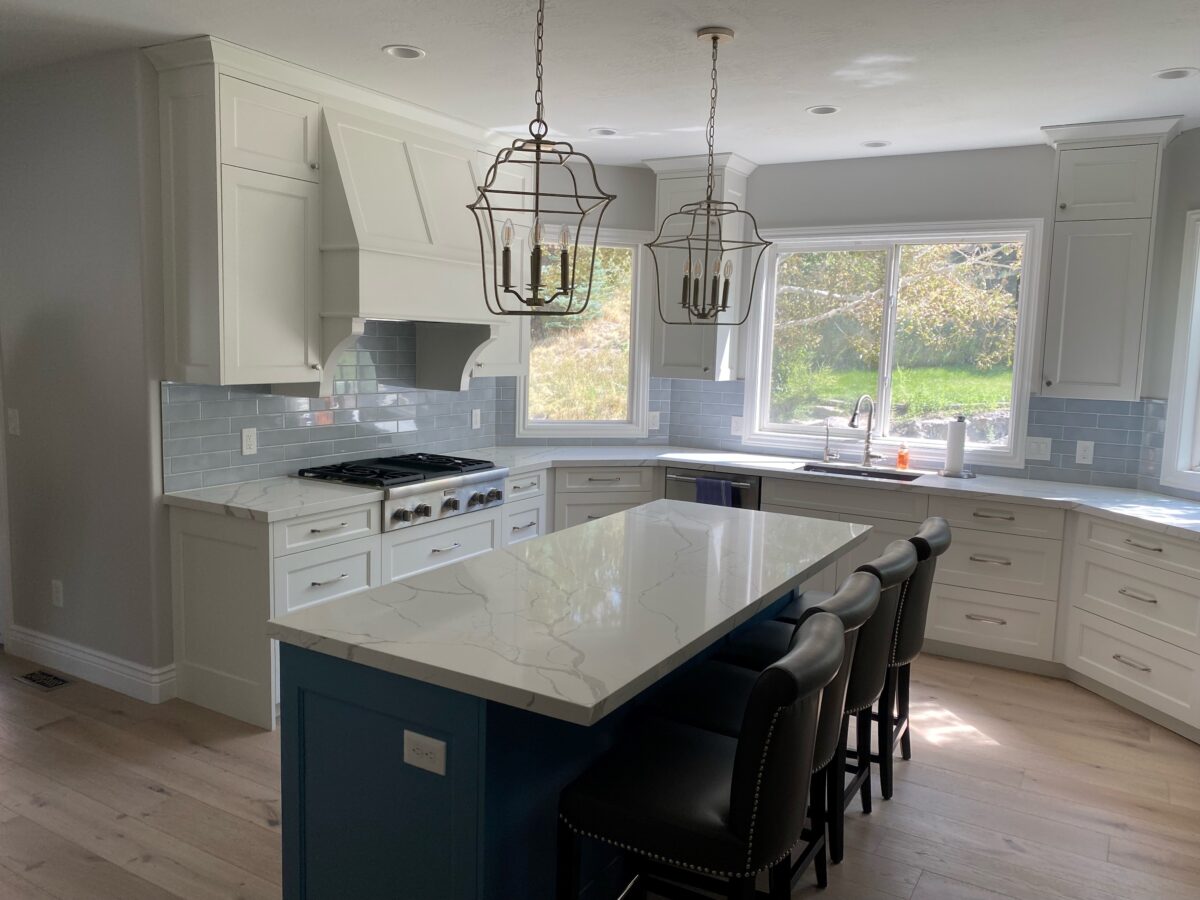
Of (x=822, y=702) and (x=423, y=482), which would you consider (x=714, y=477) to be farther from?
(x=822, y=702)

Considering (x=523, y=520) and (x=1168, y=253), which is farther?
(x=523, y=520)

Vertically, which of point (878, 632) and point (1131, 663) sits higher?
point (878, 632)

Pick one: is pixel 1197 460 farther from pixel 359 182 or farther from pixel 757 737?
pixel 359 182

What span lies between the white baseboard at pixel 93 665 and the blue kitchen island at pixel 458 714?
1946 mm

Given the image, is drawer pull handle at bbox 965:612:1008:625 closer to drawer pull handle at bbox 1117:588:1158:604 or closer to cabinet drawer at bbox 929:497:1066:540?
cabinet drawer at bbox 929:497:1066:540

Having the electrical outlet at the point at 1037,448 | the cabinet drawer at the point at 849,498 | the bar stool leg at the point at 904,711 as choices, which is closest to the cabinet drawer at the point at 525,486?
the cabinet drawer at the point at 849,498

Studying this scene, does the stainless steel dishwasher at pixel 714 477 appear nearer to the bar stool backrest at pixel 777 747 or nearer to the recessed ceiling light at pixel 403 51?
the recessed ceiling light at pixel 403 51

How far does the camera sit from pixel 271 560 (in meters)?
3.44

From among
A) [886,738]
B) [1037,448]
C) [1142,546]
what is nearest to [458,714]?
[886,738]

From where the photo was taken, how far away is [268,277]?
365 centimetres

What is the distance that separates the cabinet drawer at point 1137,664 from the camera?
12.1 ft

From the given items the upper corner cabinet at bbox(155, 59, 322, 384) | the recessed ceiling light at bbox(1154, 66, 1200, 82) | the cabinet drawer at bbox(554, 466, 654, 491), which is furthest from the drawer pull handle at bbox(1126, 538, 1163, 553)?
the upper corner cabinet at bbox(155, 59, 322, 384)

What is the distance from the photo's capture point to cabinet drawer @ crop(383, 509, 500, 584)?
400 centimetres

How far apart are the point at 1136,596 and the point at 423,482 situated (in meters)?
3.13
